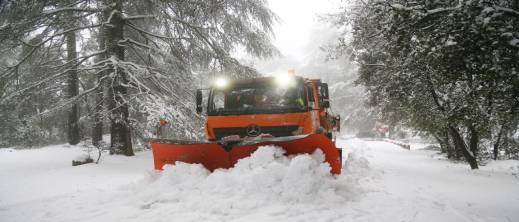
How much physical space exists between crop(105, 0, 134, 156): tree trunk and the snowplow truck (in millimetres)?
3423

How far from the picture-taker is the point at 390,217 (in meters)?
4.50

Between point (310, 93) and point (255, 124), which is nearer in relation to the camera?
point (255, 124)

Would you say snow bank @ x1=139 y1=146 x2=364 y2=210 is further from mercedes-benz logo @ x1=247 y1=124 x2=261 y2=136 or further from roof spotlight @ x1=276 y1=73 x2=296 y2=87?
roof spotlight @ x1=276 y1=73 x2=296 y2=87

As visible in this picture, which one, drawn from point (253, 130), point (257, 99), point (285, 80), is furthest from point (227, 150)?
point (285, 80)

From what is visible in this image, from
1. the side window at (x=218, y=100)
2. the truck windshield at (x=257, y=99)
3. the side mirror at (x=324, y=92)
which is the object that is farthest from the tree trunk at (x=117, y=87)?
the side mirror at (x=324, y=92)

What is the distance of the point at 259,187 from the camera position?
5121 mm

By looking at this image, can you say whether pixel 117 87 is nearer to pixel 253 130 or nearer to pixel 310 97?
pixel 253 130

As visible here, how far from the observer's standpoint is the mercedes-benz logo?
6.61m

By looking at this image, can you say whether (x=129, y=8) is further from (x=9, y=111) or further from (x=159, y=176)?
(x=159, y=176)

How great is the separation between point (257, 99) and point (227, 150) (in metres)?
1.49

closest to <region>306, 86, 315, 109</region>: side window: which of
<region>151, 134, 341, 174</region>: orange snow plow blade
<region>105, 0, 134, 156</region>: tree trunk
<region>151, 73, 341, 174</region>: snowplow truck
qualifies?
<region>151, 73, 341, 174</region>: snowplow truck

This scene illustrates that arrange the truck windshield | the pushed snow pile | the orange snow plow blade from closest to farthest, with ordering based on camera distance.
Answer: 1. the pushed snow pile
2. the orange snow plow blade
3. the truck windshield

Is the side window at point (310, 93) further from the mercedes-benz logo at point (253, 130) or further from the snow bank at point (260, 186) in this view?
the snow bank at point (260, 186)

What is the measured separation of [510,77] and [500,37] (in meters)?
0.79
